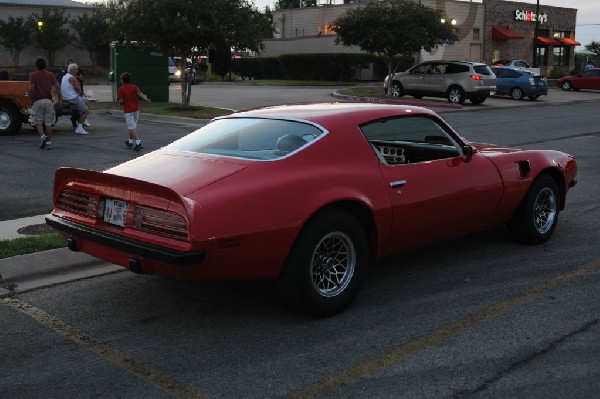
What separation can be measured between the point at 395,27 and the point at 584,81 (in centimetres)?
1766

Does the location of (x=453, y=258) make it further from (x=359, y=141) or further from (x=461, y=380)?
(x=461, y=380)

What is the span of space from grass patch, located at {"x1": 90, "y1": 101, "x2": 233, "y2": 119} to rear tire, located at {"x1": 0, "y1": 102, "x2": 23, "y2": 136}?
6182mm

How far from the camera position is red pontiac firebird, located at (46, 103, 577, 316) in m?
4.28

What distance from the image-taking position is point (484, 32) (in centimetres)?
5012

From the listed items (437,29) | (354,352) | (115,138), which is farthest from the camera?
(437,29)

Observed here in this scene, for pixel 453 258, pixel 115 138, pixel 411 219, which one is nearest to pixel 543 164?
pixel 453 258

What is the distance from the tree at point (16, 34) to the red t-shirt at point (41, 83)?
42.3 m

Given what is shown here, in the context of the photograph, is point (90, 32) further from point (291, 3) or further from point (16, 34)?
point (291, 3)

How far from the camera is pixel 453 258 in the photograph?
6.23 m

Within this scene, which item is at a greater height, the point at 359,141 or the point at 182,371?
the point at 359,141

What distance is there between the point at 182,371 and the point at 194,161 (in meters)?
1.61

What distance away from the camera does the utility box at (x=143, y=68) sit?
82.0 ft

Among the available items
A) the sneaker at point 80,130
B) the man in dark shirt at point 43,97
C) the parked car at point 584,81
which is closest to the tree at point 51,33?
the parked car at point 584,81

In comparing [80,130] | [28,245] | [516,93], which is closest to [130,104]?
[80,130]
